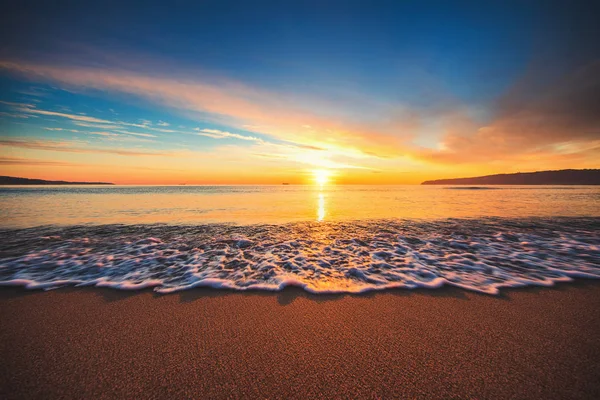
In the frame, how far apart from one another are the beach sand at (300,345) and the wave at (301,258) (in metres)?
0.51

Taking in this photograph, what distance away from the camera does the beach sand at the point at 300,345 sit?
2057 mm

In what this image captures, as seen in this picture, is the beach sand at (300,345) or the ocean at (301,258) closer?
the beach sand at (300,345)

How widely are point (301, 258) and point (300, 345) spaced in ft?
10.5

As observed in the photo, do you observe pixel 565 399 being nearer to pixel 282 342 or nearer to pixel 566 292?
pixel 282 342

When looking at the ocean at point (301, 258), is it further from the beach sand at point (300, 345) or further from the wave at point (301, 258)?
the beach sand at point (300, 345)

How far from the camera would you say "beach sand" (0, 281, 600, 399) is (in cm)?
206

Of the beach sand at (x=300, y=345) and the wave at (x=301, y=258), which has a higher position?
the beach sand at (x=300, y=345)

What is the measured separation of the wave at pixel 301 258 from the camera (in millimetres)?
4414

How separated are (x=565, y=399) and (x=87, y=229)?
13739mm

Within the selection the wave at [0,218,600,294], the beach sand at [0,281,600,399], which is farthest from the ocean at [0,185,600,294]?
the beach sand at [0,281,600,399]

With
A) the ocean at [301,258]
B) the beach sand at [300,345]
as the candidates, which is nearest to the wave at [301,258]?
the ocean at [301,258]

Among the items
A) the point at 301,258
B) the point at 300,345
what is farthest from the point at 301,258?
the point at 300,345

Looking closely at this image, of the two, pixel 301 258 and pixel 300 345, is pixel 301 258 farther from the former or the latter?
pixel 300 345

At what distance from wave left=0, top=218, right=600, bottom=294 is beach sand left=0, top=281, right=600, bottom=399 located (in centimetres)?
51
